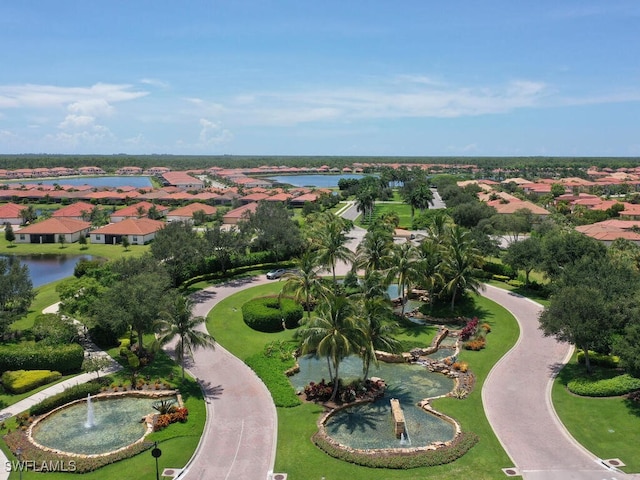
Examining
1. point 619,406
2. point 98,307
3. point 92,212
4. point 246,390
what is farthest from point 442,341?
point 92,212

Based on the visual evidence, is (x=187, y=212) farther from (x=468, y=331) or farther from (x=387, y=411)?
(x=387, y=411)

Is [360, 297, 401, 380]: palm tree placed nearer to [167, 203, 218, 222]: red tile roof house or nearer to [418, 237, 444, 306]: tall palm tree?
[418, 237, 444, 306]: tall palm tree

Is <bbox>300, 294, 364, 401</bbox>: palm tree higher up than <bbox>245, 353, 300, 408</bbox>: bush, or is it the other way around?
<bbox>300, 294, 364, 401</bbox>: palm tree

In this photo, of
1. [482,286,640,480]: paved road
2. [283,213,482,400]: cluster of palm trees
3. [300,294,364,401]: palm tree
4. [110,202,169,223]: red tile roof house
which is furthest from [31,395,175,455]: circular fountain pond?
[110,202,169,223]: red tile roof house

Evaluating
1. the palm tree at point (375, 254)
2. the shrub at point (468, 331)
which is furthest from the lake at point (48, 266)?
the shrub at point (468, 331)

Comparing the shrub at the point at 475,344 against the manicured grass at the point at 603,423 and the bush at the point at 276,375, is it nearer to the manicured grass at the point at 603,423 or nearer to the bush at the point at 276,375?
the manicured grass at the point at 603,423
